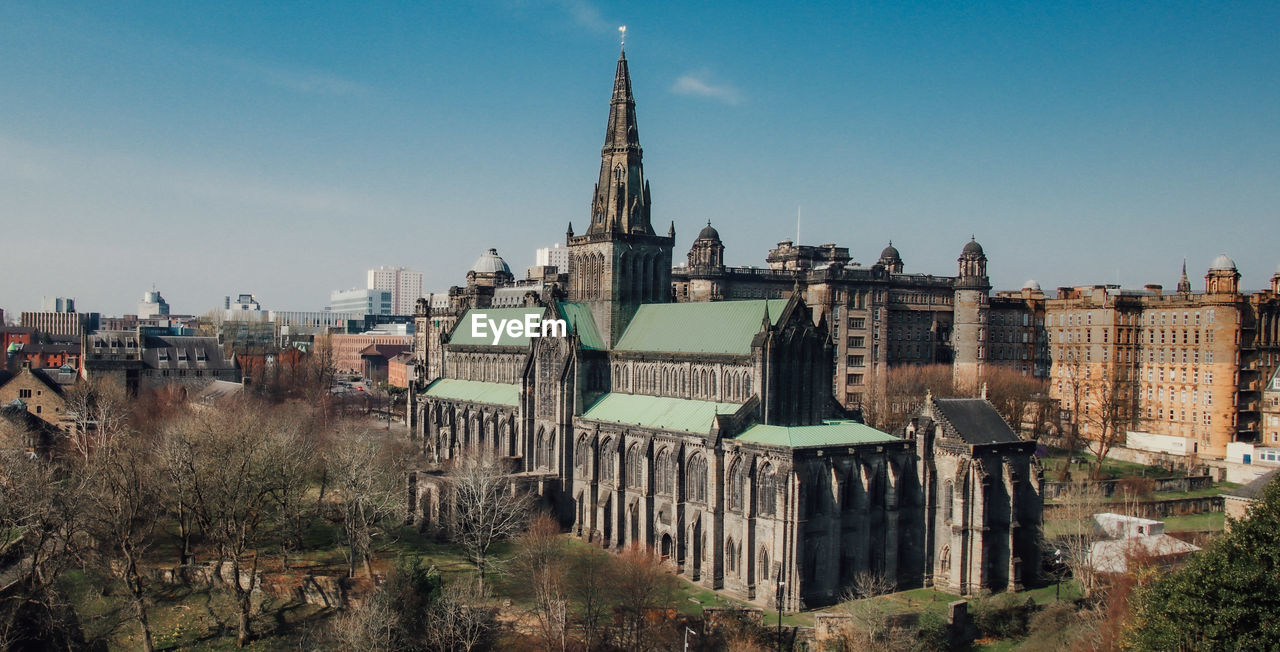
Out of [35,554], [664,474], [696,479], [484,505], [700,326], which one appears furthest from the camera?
[700,326]

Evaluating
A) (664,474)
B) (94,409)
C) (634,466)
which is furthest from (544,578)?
(94,409)

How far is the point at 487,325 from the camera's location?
342ft

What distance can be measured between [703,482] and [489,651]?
20.1 meters

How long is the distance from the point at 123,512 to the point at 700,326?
42784 millimetres

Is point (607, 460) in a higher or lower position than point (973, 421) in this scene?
lower

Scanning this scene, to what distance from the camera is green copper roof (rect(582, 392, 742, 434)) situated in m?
69.1

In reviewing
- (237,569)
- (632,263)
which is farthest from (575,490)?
(237,569)

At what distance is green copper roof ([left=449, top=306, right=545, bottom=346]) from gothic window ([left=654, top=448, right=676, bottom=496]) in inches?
1146

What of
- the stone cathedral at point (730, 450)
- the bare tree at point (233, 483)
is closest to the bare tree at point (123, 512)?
the bare tree at point (233, 483)

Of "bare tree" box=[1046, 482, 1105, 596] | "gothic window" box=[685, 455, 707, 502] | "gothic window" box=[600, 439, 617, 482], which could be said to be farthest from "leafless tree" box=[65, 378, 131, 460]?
"bare tree" box=[1046, 482, 1105, 596]

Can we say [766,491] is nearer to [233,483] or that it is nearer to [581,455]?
[581,455]

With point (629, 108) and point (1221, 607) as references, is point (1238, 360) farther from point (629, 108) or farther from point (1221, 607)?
point (1221, 607)

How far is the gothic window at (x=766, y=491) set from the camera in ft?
201

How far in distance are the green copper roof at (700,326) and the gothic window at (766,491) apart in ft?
36.1
